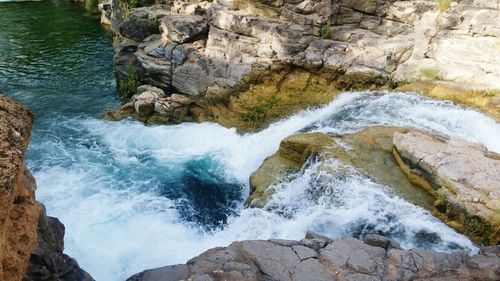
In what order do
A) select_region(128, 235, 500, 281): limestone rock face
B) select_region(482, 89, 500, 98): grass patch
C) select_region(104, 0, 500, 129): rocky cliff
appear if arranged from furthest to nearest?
select_region(104, 0, 500, 129): rocky cliff < select_region(482, 89, 500, 98): grass patch < select_region(128, 235, 500, 281): limestone rock face

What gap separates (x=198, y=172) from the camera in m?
13.1

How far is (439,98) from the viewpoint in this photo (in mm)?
13711

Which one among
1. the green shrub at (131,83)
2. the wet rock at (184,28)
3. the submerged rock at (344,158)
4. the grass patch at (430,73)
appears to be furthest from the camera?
the green shrub at (131,83)

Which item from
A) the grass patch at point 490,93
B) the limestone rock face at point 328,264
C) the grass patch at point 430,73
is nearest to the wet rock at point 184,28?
the grass patch at point 430,73

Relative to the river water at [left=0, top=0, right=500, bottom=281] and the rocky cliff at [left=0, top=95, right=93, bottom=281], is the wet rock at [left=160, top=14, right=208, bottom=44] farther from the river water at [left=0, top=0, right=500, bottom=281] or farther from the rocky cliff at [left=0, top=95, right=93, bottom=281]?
the rocky cliff at [left=0, top=95, right=93, bottom=281]

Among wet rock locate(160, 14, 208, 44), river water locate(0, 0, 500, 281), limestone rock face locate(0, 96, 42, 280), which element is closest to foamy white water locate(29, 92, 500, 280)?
river water locate(0, 0, 500, 281)

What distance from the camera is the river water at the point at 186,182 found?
935cm

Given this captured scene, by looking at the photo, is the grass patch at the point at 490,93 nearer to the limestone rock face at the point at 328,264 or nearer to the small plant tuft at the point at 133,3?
the limestone rock face at the point at 328,264

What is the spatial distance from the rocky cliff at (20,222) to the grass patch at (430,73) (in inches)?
484

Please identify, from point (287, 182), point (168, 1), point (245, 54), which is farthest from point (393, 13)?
point (168, 1)

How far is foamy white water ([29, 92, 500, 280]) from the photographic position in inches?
366

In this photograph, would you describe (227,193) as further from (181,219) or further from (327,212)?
(327,212)

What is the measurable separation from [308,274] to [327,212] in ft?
8.52

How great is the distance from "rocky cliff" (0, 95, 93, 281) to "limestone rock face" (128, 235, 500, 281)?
4.69ft
